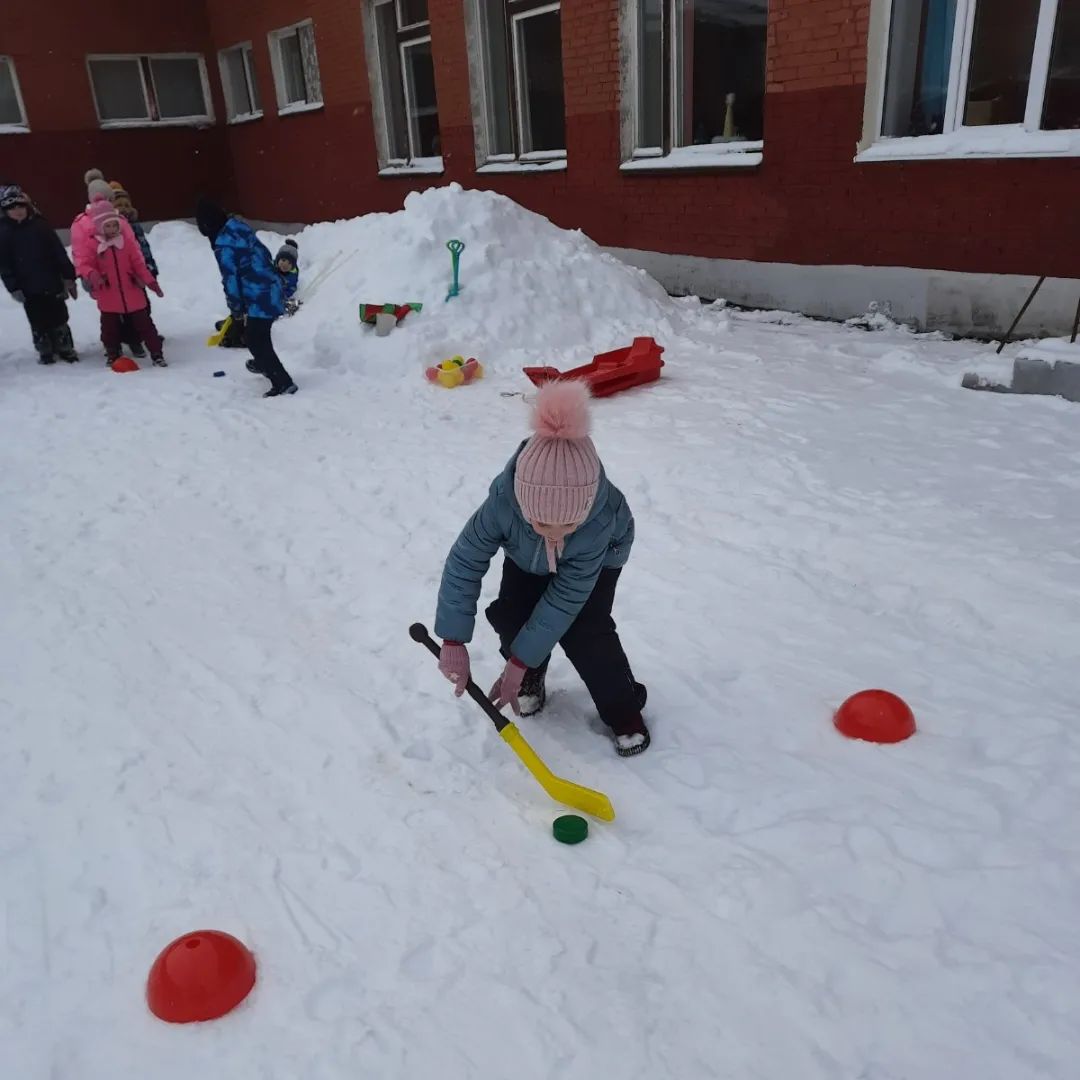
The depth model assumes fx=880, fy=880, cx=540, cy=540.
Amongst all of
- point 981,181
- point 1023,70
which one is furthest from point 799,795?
point 1023,70

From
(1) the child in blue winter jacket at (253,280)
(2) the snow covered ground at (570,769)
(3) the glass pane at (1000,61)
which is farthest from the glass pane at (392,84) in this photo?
(2) the snow covered ground at (570,769)

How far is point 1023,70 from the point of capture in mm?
6434

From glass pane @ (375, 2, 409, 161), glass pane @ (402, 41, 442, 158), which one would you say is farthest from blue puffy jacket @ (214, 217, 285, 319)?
glass pane @ (375, 2, 409, 161)

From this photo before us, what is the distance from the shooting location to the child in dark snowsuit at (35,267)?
7387mm

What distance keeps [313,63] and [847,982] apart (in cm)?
1505

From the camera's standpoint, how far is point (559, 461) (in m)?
2.32

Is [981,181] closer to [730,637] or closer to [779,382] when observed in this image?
[779,382]

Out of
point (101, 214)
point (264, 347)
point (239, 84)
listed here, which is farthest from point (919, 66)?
point (239, 84)

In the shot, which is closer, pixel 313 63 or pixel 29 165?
pixel 313 63

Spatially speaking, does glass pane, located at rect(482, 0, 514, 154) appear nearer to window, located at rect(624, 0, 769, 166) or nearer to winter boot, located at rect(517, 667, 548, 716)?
window, located at rect(624, 0, 769, 166)

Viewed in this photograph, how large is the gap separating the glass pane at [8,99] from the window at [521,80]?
9075mm

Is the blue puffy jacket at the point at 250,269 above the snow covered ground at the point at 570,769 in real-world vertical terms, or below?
above

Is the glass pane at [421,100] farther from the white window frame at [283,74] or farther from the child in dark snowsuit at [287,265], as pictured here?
the child in dark snowsuit at [287,265]

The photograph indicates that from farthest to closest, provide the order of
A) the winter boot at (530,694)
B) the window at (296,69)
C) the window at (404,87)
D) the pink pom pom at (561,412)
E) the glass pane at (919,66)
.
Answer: the window at (296,69) < the window at (404,87) < the glass pane at (919,66) < the winter boot at (530,694) < the pink pom pom at (561,412)
